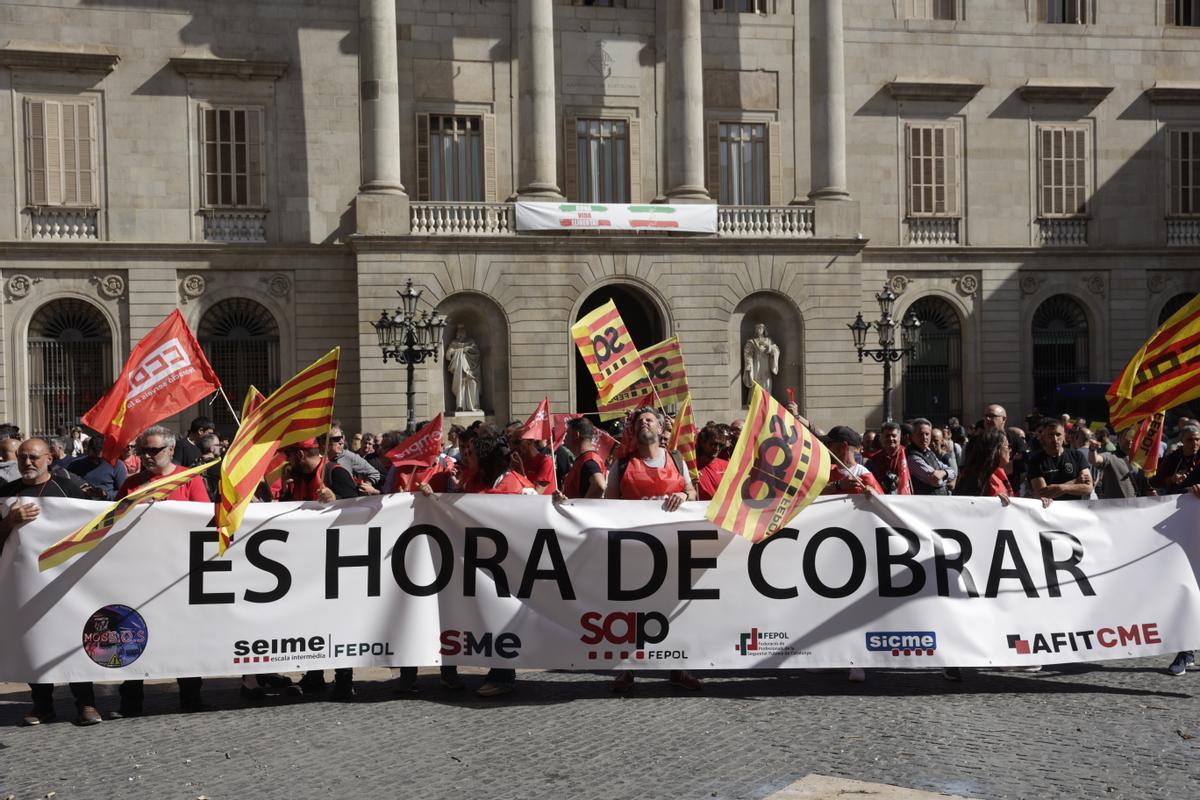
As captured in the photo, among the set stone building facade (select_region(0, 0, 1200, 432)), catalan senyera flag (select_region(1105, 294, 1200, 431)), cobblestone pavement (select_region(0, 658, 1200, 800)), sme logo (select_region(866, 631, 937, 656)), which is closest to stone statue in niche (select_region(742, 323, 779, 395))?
stone building facade (select_region(0, 0, 1200, 432))

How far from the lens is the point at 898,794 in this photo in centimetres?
682

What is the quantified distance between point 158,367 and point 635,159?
68.9 ft

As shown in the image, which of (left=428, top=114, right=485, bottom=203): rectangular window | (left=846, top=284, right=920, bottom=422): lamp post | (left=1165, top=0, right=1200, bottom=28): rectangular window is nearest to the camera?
(left=846, top=284, right=920, bottom=422): lamp post

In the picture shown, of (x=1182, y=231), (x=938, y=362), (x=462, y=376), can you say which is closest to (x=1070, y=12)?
(x=1182, y=231)

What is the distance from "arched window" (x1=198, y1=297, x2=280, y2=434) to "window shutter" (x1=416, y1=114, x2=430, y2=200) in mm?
4524

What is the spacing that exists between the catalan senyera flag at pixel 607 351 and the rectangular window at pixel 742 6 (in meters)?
18.8

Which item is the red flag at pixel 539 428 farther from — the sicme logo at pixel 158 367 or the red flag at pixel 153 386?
the sicme logo at pixel 158 367

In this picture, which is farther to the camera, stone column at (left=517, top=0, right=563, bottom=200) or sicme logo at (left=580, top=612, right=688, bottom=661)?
stone column at (left=517, top=0, right=563, bottom=200)

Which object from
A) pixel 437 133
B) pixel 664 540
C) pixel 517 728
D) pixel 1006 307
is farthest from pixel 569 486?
pixel 1006 307

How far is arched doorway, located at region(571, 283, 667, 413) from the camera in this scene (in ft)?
97.2

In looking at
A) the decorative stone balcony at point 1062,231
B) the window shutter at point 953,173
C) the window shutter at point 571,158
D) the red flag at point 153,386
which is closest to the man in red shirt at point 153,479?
the red flag at point 153,386

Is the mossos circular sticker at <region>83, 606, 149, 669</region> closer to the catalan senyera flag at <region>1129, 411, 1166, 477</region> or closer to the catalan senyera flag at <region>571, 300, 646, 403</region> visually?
the catalan senyera flag at <region>571, 300, 646, 403</region>

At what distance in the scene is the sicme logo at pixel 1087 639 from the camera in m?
9.28

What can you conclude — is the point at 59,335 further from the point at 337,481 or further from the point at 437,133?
the point at 337,481
